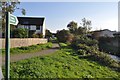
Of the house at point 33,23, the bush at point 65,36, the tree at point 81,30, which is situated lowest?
the bush at point 65,36

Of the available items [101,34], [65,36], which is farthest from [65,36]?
[101,34]

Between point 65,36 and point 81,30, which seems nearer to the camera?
point 65,36

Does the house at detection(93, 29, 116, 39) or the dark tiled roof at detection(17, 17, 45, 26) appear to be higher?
the dark tiled roof at detection(17, 17, 45, 26)

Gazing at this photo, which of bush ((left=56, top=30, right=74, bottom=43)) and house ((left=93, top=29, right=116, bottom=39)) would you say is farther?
house ((left=93, top=29, right=116, bottom=39))

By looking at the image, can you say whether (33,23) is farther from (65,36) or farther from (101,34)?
(65,36)

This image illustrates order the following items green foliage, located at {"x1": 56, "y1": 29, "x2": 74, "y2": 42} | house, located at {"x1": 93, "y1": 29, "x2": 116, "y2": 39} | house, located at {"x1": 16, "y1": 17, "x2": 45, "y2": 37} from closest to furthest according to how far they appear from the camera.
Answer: green foliage, located at {"x1": 56, "y1": 29, "x2": 74, "y2": 42} < house, located at {"x1": 93, "y1": 29, "x2": 116, "y2": 39} < house, located at {"x1": 16, "y1": 17, "x2": 45, "y2": 37}

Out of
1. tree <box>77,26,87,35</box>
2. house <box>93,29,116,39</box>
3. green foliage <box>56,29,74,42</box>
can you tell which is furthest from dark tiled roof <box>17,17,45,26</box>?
green foliage <box>56,29,74,42</box>

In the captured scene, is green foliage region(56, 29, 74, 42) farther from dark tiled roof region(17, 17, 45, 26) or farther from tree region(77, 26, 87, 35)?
dark tiled roof region(17, 17, 45, 26)

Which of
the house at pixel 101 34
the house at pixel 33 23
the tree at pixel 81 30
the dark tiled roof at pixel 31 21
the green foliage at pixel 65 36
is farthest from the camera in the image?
the dark tiled roof at pixel 31 21

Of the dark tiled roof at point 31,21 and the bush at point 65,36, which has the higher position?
the dark tiled roof at point 31,21

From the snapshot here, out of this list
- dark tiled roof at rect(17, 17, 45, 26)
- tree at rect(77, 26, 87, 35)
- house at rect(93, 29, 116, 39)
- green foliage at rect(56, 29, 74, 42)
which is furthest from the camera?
dark tiled roof at rect(17, 17, 45, 26)

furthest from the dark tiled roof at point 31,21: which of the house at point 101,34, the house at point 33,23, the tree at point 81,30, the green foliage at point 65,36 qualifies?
the green foliage at point 65,36

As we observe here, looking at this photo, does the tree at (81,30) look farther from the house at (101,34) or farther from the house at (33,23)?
the house at (33,23)

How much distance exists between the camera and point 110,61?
60.8ft
